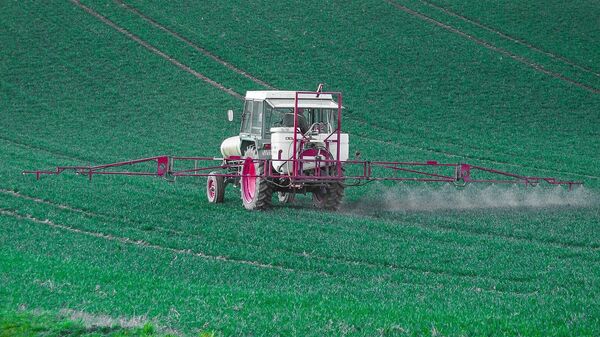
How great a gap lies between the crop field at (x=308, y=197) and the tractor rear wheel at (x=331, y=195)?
1.26 feet

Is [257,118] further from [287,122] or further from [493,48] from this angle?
[493,48]

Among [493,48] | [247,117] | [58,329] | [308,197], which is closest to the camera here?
[58,329]

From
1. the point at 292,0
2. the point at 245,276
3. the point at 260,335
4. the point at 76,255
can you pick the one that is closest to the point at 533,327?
the point at 260,335

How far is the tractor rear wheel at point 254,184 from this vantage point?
1972 cm

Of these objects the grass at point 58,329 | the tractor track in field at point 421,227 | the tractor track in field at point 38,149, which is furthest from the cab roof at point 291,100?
the tractor track in field at point 38,149

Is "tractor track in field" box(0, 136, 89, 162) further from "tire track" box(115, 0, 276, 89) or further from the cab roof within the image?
the cab roof

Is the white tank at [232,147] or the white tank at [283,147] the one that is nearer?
the white tank at [283,147]

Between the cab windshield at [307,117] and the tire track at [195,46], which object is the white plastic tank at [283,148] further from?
the tire track at [195,46]

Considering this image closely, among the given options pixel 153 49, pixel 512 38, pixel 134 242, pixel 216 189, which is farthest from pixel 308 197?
pixel 512 38

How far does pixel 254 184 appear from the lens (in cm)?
2042

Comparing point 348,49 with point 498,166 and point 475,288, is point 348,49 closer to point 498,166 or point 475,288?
point 498,166

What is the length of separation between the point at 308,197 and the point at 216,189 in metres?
3.02

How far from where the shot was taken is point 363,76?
4262 centimetres

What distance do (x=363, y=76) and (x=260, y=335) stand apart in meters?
33.6
